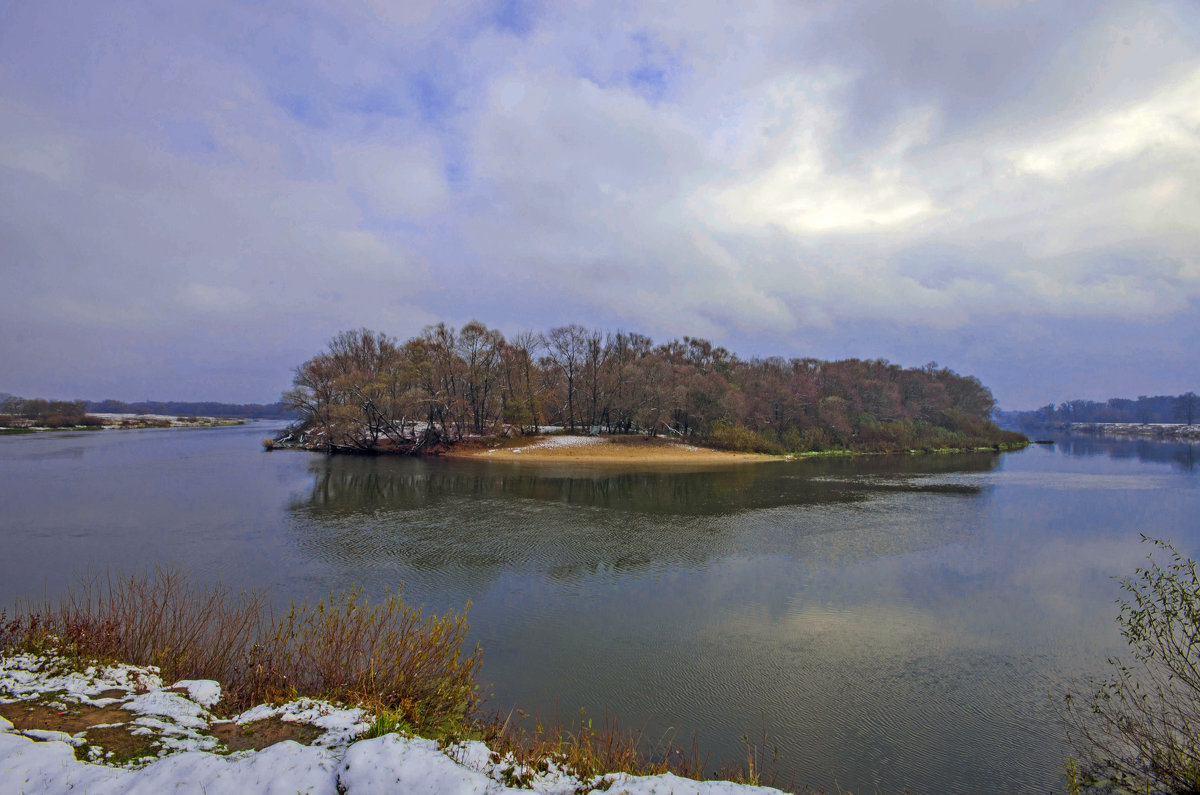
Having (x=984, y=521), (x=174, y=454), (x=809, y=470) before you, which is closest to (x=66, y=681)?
(x=984, y=521)

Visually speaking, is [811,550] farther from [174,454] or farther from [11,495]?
[174,454]

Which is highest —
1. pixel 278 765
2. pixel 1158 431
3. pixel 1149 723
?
pixel 1158 431

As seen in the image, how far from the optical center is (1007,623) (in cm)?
960

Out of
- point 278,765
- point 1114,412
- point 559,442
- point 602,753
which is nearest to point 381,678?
point 278,765

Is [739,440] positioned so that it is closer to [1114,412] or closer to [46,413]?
[46,413]

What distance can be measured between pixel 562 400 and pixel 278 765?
52193mm

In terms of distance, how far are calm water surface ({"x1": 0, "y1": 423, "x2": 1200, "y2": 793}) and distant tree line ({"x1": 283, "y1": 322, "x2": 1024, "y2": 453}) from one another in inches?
782

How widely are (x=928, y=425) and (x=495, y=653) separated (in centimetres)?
6731

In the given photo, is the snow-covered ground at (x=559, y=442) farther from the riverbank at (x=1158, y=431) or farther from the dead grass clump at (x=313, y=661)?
the riverbank at (x=1158, y=431)

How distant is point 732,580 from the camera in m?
11.9

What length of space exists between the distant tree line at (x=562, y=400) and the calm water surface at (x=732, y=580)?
65.2 feet

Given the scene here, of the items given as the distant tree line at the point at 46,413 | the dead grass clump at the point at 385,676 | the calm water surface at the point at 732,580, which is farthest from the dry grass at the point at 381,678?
the distant tree line at the point at 46,413

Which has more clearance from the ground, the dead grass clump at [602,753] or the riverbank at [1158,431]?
the riverbank at [1158,431]

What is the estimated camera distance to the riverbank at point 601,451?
138 feet
